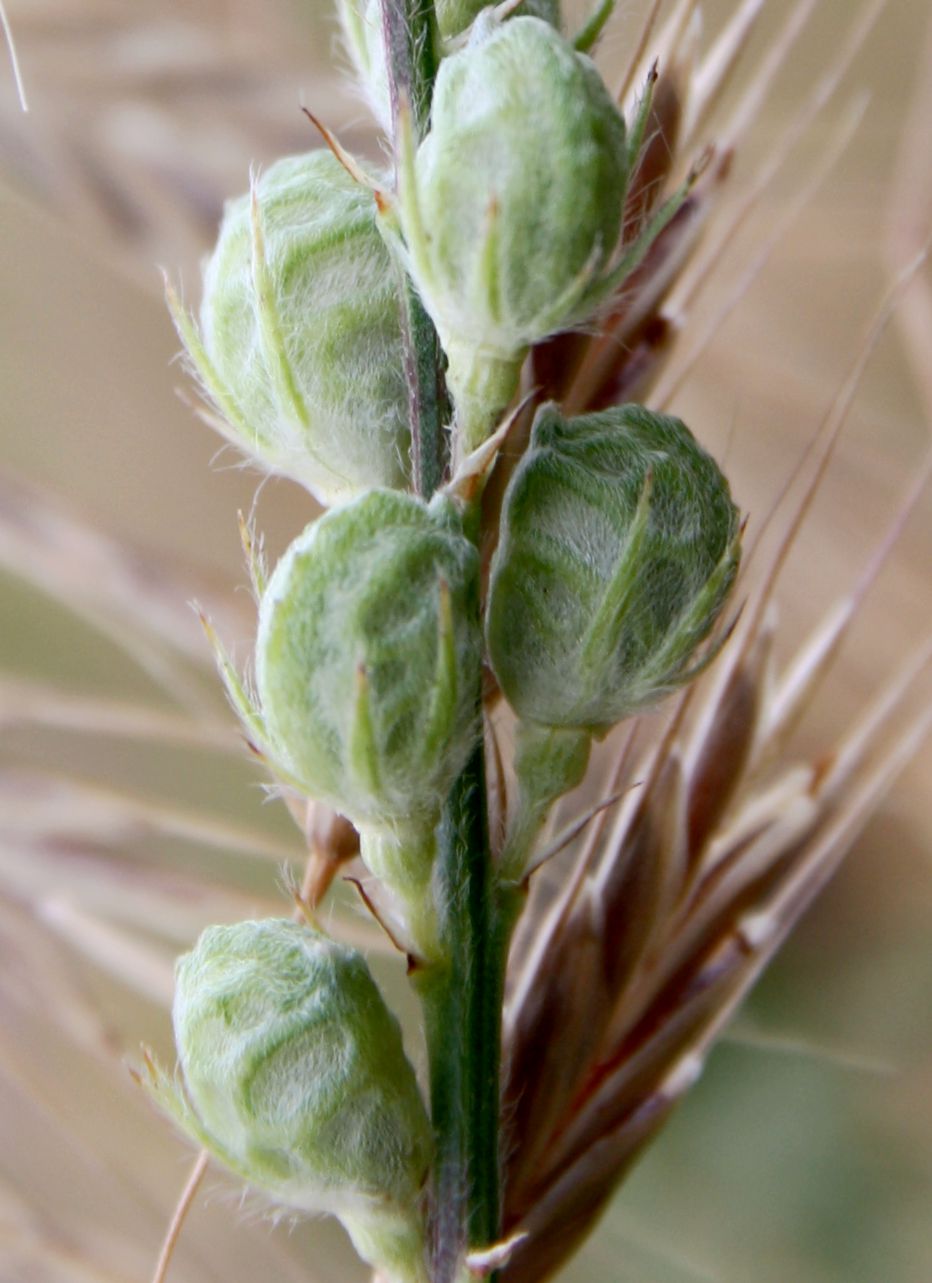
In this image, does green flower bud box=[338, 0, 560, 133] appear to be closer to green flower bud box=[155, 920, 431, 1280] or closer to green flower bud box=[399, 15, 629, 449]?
green flower bud box=[399, 15, 629, 449]

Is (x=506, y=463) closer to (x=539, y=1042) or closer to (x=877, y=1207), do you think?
(x=539, y=1042)

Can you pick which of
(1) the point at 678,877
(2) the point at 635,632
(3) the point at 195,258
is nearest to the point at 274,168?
(2) the point at 635,632

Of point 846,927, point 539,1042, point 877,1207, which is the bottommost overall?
point 877,1207

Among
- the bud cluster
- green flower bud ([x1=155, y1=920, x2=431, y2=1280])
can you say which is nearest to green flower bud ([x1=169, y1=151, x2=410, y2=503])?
the bud cluster

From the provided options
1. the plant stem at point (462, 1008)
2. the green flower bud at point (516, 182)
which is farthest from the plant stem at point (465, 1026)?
the green flower bud at point (516, 182)

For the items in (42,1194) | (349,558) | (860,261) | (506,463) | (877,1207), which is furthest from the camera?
(860,261)

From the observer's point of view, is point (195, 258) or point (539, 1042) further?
point (195, 258)

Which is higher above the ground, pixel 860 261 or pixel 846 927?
pixel 860 261

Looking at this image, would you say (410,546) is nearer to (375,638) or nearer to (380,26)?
(375,638)

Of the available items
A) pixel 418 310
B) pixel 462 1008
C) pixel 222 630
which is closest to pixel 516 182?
pixel 418 310
